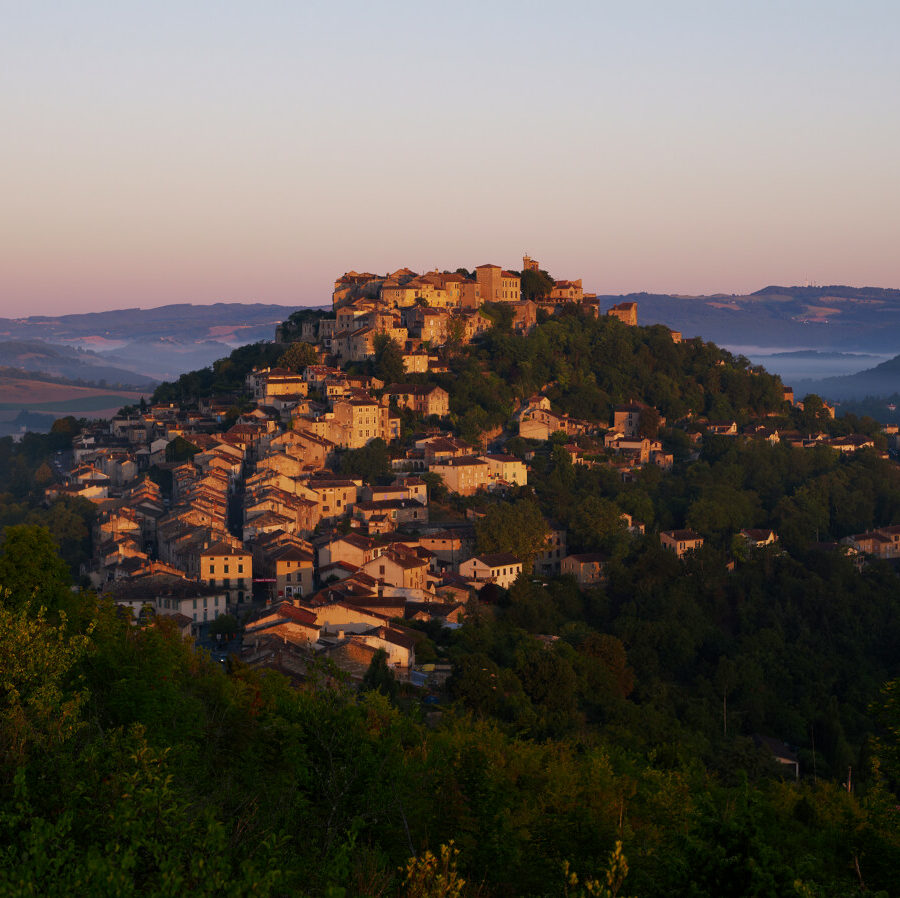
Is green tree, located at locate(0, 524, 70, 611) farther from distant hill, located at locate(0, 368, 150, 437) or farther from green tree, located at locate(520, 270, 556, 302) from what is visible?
distant hill, located at locate(0, 368, 150, 437)

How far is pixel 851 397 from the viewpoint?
15375cm

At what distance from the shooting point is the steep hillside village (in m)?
34.0

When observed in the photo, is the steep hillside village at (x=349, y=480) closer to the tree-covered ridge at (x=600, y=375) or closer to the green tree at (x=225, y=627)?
the green tree at (x=225, y=627)

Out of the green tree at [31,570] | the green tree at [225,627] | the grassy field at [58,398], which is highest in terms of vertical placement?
the green tree at [31,570]

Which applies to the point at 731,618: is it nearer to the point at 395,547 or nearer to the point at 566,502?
the point at 566,502

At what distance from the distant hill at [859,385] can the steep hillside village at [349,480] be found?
327 ft

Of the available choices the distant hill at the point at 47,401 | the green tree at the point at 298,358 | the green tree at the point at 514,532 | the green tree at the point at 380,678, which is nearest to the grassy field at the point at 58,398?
the distant hill at the point at 47,401

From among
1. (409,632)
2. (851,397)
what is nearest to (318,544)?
(409,632)

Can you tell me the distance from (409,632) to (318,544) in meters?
7.86

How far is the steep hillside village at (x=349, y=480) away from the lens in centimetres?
3403

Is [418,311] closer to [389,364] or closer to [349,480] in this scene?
[389,364]

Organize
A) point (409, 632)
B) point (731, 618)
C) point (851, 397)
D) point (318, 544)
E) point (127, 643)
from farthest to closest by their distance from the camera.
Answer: point (851, 397), point (731, 618), point (318, 544), point (409, 632), point (127, 643)

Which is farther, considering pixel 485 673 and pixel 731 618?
pixel 731 618

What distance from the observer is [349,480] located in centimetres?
4462
